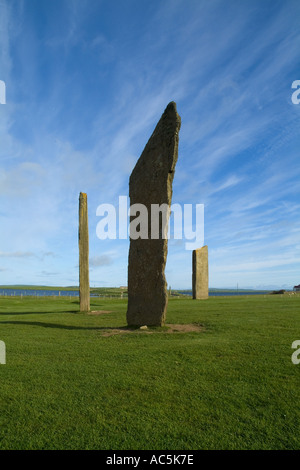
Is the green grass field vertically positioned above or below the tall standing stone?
below

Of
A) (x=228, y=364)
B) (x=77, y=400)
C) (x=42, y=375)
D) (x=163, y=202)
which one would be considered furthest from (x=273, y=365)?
(x=163, y=202)

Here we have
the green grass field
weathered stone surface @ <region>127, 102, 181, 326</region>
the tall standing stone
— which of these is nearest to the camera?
the green grass field

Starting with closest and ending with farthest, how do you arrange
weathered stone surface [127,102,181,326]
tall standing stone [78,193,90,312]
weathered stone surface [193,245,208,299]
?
1. weathered stone surface [127,102,181,326]
2. tall standing stone [78,193,90,312]
3. weathered stone surface [193,245,208,299]

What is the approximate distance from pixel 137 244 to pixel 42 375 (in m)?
5.13

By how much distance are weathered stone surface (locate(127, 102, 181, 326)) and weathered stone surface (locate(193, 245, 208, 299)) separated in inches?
583

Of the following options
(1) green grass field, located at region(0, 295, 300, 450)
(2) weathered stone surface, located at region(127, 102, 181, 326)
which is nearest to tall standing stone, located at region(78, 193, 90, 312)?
(2) weathered stone surface, located at region(127, 102, 181, 326)

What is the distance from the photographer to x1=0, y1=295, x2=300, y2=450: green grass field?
305 cm

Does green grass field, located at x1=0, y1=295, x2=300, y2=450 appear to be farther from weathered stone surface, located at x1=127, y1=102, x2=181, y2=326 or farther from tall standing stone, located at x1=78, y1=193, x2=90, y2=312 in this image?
tall standing stone, located at x1=78, y1=193, x2=90, y2=312

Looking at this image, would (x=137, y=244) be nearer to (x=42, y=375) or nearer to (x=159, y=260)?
(x=159, y=260)

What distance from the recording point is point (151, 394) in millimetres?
4074

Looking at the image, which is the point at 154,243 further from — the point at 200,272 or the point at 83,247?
the point at 200,272

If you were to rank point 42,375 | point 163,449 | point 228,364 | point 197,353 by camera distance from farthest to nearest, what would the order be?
point 197,353
point 228,364
point 42,375
point 163,449

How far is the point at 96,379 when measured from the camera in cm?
465

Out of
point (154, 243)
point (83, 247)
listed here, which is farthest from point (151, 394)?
point (83, 247)
